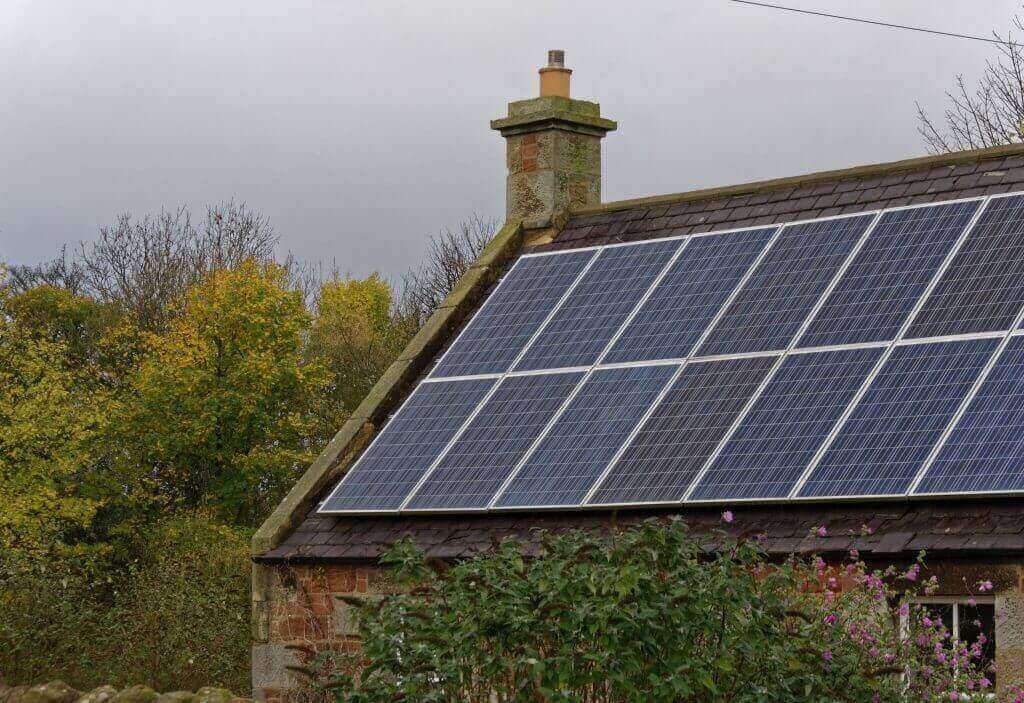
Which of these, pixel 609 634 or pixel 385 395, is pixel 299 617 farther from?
pixel 609 634

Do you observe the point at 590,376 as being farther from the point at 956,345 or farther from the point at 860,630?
the point at 860,630

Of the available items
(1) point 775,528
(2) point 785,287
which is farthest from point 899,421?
(2) point 785,287

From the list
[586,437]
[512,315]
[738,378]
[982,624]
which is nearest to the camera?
[982,624]

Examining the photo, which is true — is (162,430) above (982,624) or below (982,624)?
above

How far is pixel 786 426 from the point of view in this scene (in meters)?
12.8

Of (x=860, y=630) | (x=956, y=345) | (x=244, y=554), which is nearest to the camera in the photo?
(x=860, y=630)

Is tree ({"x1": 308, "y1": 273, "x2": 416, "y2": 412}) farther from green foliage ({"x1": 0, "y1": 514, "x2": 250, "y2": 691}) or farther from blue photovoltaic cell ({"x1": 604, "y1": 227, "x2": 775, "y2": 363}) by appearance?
blue photovoltaic cell ({"x1": 604, "y1": 227, "x2": 775, "y2": 363})

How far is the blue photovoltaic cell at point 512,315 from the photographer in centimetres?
1589

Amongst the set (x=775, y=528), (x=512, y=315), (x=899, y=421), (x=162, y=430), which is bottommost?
(x=775, y=528)

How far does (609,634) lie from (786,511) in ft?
13.1

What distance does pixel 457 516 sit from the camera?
1430cm

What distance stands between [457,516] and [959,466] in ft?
15.4

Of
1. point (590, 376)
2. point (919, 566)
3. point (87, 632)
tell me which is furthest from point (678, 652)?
point (87, 632)

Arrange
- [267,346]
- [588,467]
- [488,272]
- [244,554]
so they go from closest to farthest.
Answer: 1. [588,467]
2. [488,272]
3. [244,554]
4. [267,346]
